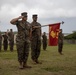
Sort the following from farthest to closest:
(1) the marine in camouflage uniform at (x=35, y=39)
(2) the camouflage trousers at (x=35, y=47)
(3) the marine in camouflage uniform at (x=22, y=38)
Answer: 1. (2) the camouflage trousers at (x=35, y=47)
2. (1) the marine in camouflage uniform at (x=35, y=39)
3. (3) the marine in camouflage uniform at (x=22, y=38)

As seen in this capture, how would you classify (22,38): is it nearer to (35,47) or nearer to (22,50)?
(22,50)

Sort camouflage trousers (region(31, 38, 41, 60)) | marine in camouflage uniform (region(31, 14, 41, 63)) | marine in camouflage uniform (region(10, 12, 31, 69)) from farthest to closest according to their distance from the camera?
camouflage trousers (region(31, 38, 41, 60))
marine in camouflage uniform (region(31, 14, 41, 63))
marine in camouflage uniform (region(10, 12, 31, 69))

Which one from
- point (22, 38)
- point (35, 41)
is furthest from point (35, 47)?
point (22, 38)

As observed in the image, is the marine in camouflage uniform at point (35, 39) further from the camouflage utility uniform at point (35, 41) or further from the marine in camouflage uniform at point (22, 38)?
the marine in camouflage uniform at point (22, 38)

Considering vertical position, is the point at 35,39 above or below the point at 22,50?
above

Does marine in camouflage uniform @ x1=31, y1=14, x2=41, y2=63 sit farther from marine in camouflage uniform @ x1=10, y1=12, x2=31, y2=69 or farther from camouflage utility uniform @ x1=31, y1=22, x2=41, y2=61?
marine in camouflage uniform @ x1=10, y1=12, x2=31, y2=69

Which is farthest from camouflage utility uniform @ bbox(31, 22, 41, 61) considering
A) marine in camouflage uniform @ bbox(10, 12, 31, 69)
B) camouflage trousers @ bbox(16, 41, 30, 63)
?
camouflage trousers @ bbox(16, 41, 30, 63)

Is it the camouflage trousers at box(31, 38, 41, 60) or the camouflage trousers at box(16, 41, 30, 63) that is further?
the camouflage trousers at box(31, 38, 41, 60)

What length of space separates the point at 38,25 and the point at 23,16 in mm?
2284

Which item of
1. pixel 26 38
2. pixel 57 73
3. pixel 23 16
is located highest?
pixel 23 16

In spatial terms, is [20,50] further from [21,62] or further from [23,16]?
[23,16]

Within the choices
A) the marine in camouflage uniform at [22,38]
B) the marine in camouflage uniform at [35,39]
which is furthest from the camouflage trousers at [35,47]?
the marine in camouflage uniform at [22,38]

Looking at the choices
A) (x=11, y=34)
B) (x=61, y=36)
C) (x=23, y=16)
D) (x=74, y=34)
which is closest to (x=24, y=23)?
(x=23, y=16)

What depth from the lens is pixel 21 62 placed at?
13773 mm
